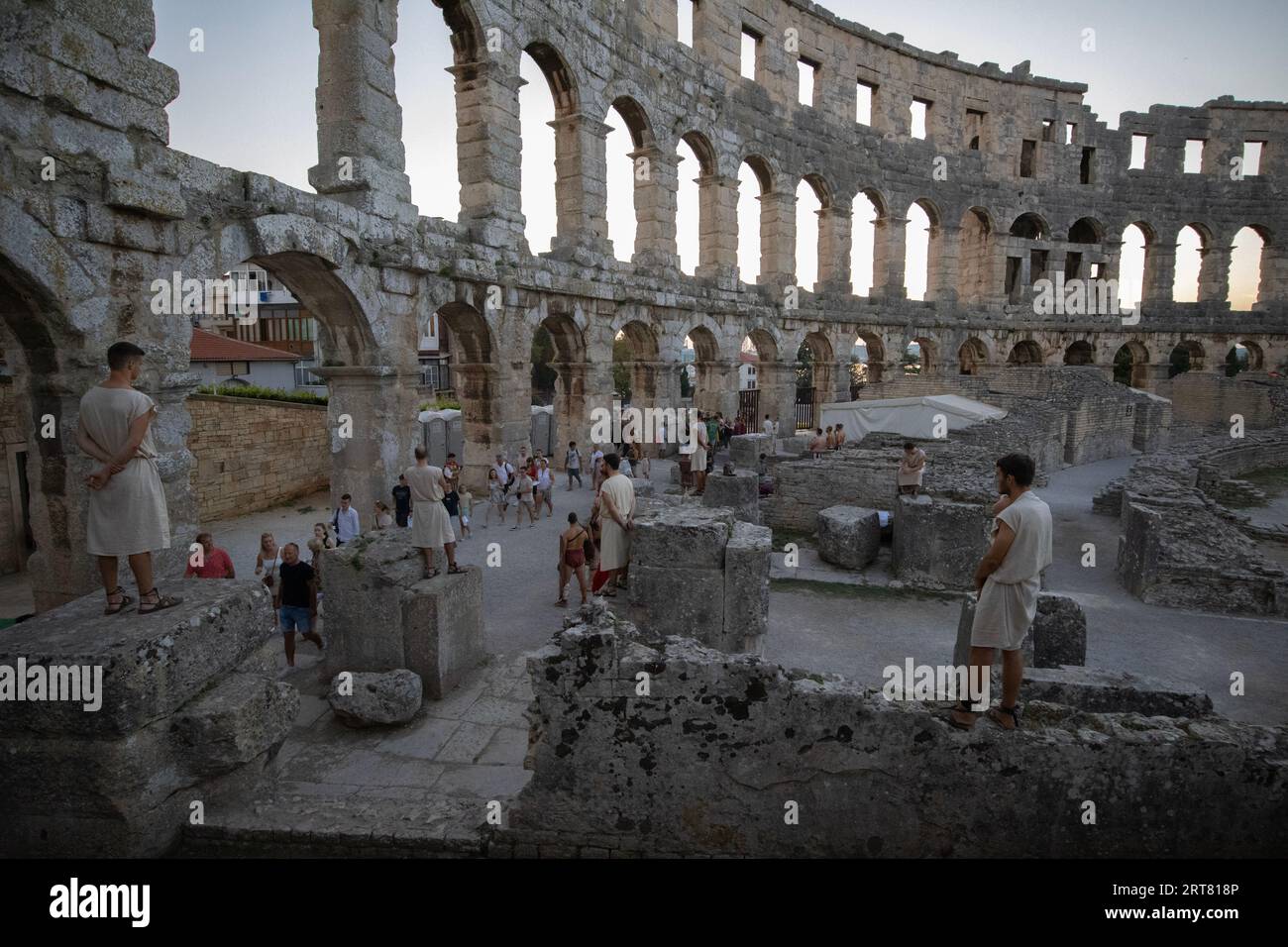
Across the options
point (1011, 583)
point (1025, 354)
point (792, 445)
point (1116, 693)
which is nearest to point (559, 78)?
point (792, 445)

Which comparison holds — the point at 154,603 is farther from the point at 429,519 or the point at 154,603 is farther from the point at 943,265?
the point at 943,265

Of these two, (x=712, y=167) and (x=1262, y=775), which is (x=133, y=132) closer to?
(x=1262, y=775)

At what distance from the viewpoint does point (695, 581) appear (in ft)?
21.5

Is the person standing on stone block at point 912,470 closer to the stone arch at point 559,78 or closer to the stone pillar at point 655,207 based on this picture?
the stone pillar at point 655,207

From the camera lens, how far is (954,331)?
28.2 m

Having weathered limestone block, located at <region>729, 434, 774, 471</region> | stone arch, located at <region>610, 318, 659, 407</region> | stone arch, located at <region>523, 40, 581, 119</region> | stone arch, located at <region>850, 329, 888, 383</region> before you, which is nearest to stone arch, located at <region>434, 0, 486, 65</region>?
stone arch, located at <region>523, 40, 581, 119</region>

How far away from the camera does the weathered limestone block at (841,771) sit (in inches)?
126

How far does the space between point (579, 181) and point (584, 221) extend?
2.61 ft

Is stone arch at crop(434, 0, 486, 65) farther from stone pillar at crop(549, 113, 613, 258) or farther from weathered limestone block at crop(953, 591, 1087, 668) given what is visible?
weathered limestone block at crop(953, 591, 1087, 668)

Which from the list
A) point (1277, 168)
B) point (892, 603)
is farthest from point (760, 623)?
point (1277, 168)

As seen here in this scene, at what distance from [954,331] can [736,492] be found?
2056 centimetres

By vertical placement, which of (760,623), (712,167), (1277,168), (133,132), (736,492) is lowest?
(760,623)

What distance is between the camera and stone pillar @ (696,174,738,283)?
20.0 metres

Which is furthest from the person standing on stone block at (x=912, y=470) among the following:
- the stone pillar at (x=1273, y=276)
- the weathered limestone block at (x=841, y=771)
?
the stone pillar at (x=1273, y=276)
